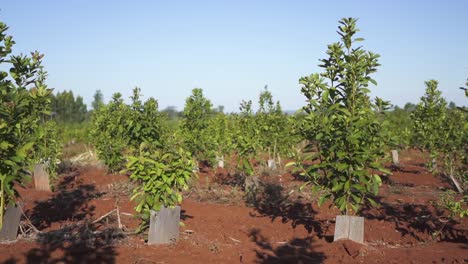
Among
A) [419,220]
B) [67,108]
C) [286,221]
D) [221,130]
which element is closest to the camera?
[419,220]

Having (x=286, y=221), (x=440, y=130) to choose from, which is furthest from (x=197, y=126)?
(x=440, y=130)

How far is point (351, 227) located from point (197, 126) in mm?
8736

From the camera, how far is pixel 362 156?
18.7ft

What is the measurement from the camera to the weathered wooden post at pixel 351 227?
6.00 metres

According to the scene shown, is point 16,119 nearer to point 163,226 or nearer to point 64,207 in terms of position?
point 163,226

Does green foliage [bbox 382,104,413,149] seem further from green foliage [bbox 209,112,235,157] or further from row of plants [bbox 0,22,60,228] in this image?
row of plants [bbox 0,22,60,228]

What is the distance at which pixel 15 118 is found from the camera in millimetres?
5469

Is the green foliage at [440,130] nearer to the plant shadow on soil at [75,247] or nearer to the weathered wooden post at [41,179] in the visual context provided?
the plant shadow on soil at [75,247]

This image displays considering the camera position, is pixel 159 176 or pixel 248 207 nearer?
pixel 159 176

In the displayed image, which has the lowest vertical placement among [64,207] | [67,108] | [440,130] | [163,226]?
[64,207]

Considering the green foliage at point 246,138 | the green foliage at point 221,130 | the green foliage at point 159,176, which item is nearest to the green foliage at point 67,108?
the green foliage at point 221,130

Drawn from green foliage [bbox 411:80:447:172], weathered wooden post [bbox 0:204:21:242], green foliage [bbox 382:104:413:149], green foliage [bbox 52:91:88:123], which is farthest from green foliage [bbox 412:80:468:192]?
green foliage [bbox 52:91:88:123]

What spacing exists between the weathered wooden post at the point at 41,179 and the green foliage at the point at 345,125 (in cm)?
840

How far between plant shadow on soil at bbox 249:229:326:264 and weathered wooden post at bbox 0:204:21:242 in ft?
11.4
